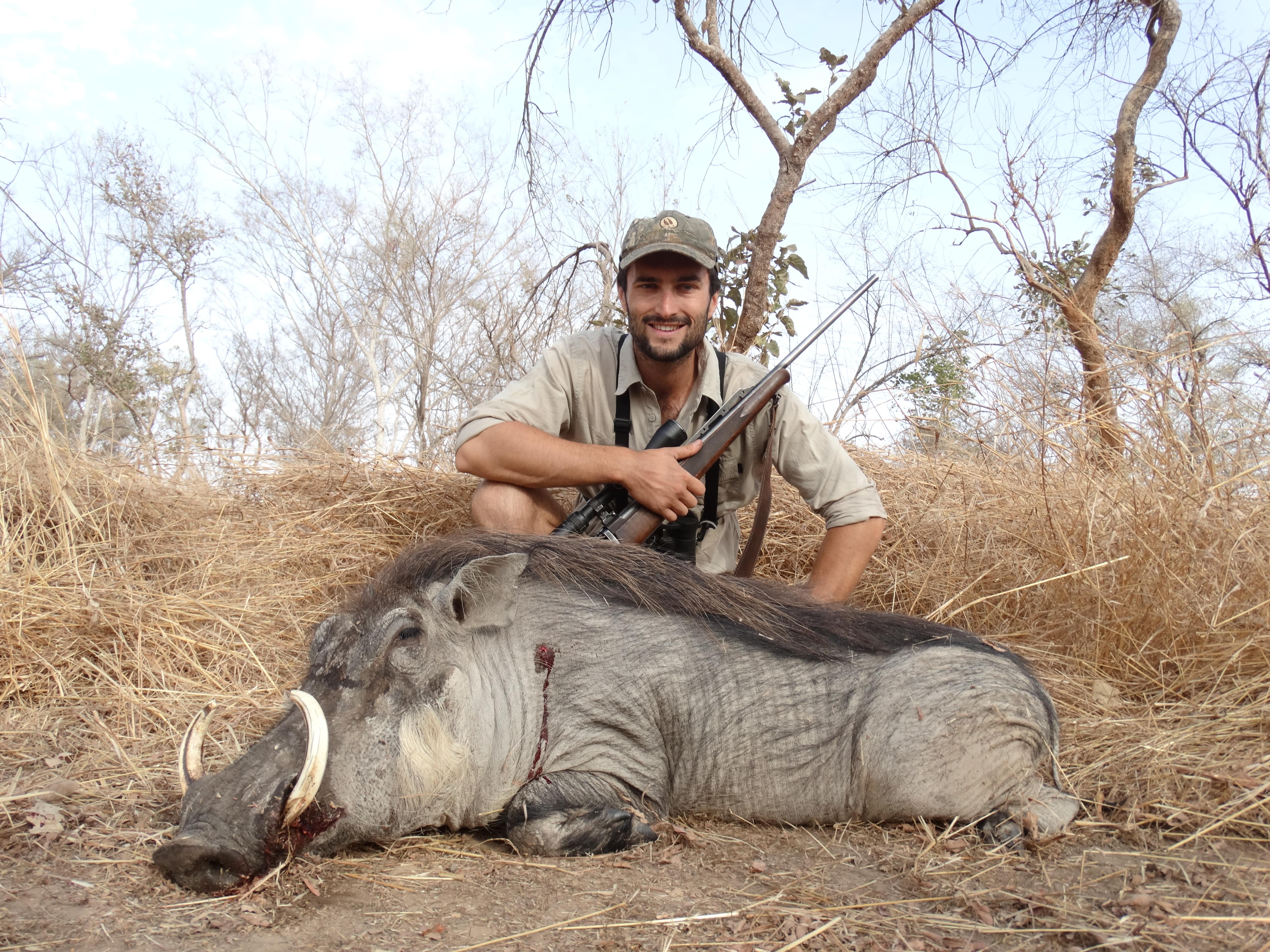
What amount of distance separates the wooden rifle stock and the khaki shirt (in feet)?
0.55

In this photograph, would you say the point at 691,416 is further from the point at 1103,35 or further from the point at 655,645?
the point at 1103,35

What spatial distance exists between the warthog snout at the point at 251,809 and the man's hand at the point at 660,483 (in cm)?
159

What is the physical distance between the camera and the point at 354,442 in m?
6.13

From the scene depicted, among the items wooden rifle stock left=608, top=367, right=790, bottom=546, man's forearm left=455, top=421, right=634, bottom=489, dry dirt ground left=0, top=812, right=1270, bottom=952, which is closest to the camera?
dry dirt ground left=0, top=812, right=1270, bottom=952

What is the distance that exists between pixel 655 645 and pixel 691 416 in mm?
1638

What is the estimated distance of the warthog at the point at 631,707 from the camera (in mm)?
2344

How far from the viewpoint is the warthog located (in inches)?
92.3

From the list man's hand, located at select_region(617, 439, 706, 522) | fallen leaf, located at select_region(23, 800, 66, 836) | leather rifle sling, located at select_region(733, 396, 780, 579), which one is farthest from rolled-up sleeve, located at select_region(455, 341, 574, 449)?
fallen leaf, located at select_region(23, 800, 66, 836)

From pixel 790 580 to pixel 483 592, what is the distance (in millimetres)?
2591

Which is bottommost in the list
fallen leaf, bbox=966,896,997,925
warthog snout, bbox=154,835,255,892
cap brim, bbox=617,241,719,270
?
fallen leaf, bbox=966,896,997,925

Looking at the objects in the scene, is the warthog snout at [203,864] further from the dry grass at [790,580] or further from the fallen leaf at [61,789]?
the fallen leaf at [61,789]

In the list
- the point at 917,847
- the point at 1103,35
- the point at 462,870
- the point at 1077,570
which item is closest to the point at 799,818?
the point at 917,847

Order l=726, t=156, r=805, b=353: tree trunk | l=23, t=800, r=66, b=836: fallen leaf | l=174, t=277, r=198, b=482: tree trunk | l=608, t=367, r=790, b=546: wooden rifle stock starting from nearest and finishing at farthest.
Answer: l=23, t=800, r=66, b=836: fallen leaf → l=608, t=367, r=790, b=546: wooden rifle stock → l=726, t=156, r=805, b=353: tree trunk → l=174, t=277, r=198, b=482: tree trunk

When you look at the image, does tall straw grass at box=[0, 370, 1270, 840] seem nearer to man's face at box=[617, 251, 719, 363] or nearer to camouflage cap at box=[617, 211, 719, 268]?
man's face at box=[617, 251, 719, 363]
